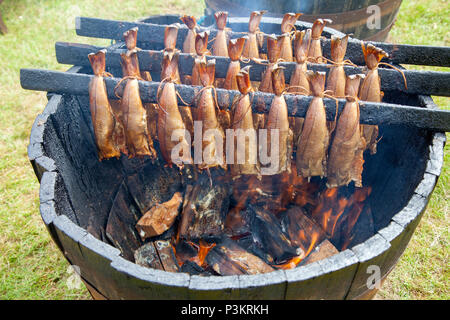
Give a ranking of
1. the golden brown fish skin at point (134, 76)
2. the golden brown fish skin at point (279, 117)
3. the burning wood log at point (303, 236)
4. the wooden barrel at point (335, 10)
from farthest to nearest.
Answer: the wooden barrel at point (335, 10)
the burning wood log at point (303, 236)
the golden brown fish skin at point (134, 76)
the golden brown fish skin at point (279, 117)

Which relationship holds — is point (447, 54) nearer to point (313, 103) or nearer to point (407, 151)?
point (407, 151)

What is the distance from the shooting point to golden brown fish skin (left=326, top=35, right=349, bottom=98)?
238 centimetres

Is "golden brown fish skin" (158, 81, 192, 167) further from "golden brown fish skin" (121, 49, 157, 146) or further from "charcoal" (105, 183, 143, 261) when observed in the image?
"charcoal" (105, 183, 143, 261)

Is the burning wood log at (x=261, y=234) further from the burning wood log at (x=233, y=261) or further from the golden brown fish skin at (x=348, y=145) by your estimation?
the golden brown fish skin at (x=348, y=145)

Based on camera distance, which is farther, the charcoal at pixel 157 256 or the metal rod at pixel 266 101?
the charcoal at pixel 157 256

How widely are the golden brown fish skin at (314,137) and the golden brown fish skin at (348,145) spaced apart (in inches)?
2.9

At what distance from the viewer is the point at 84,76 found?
243 cm

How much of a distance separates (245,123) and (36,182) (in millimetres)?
3271

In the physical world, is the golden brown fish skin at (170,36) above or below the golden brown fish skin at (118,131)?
above

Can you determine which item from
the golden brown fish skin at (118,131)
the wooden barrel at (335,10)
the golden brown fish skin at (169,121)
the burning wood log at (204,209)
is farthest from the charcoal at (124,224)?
the wooden barrel at (335,10)

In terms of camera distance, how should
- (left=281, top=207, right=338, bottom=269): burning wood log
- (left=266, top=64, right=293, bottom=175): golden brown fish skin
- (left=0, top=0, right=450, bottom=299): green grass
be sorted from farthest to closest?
(left=0, top=0, right=450, bottom=299): green grass
(left=281, top=207, right=338, bottom=269): burning wood log
(left=266, top=64, right=293, bottom=175): golden brown fish skin

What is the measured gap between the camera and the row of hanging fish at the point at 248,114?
222 cm

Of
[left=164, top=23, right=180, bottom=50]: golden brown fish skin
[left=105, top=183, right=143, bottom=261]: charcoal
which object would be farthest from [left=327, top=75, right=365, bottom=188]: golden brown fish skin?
[left=105, top=183, right=143, bottom=261]: charcoal

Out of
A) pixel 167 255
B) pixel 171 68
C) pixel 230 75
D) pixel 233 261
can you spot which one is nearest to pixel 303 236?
pixel 233 261
